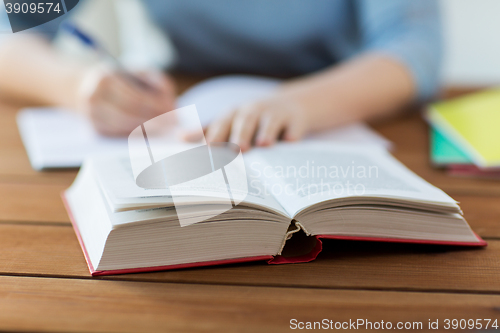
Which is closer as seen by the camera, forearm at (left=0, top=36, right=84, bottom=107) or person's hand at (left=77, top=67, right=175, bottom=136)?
person's hand at (left=77, top=67, right=175, bottom=136)

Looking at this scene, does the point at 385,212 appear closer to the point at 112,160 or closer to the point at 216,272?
the point at 216,272

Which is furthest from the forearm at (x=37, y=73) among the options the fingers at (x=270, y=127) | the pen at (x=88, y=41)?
the fingers at (x=270, y=127)

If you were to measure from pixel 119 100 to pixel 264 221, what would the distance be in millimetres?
512

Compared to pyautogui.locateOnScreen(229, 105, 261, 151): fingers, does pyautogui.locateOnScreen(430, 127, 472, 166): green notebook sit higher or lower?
lower

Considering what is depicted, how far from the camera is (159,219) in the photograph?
1.32 ft

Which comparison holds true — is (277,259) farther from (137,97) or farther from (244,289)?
(137,97)

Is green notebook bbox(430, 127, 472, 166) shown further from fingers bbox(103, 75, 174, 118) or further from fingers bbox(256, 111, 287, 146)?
fingers bbox(103, 75, 174, 118)

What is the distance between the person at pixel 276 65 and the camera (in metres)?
0.79

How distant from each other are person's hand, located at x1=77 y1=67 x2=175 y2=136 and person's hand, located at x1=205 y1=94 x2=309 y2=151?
0.67 feet

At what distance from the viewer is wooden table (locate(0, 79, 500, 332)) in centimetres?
35

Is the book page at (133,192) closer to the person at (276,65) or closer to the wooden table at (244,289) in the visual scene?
the wooden table at (244,289)

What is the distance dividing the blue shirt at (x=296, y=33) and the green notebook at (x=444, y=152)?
19 centimetres

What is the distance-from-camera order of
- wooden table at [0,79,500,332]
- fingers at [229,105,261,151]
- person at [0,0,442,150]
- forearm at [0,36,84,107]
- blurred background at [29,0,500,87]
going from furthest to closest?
blurred background at [29,0,500,87], forearm at [0,36,84,107], person at [0,0,442,150], fingers at [229,105,261,151], wooden table at [0,79,500,332]

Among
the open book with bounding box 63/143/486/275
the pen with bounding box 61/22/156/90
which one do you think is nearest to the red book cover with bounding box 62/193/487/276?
the open book with bounding box 63/143/486/275
